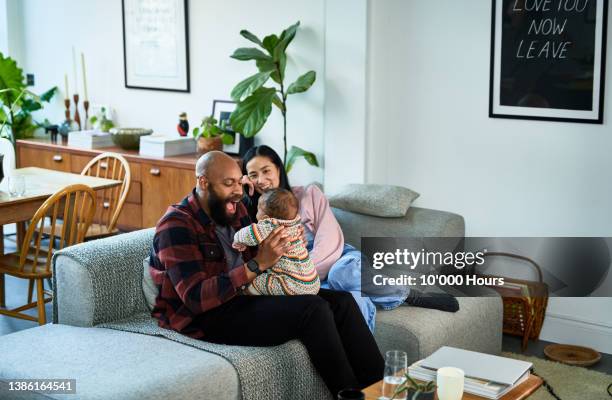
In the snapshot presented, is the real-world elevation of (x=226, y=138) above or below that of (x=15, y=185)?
above

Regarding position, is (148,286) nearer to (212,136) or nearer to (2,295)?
(2,295)

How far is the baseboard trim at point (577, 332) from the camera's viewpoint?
405 centimetres

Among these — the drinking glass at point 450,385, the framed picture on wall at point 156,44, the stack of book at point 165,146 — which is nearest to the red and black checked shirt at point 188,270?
the drinking glass at point 450,385

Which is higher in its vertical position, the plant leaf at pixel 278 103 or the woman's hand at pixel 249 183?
the plant leaf at pixel 278 103

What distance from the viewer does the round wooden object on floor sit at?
3.87 m

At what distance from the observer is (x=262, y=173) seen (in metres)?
3.52

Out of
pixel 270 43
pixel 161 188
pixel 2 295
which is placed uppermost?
pixel 270 43

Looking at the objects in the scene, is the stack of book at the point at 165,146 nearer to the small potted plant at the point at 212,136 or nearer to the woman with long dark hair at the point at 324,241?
the small potted plant at the point at 212,136

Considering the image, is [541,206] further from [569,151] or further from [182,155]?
[182,155]

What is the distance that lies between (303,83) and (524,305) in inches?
65.9

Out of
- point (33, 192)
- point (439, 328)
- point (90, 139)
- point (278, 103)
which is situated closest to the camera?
point (439, 328)

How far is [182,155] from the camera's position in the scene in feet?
17.4

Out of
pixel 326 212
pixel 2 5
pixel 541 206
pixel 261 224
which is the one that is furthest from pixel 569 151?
pixel 2 5

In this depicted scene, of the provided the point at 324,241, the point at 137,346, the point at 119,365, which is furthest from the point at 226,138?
the point at 119,365
